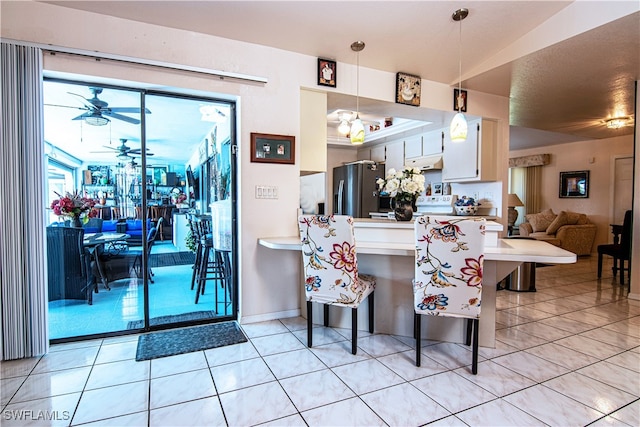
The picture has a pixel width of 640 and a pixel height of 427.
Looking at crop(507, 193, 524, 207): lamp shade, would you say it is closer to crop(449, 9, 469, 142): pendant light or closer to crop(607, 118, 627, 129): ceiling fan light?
crop(607, 118, 627, 129): ceiling fan light

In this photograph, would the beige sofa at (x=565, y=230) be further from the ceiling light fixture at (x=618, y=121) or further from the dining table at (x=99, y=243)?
the dining table at (x=99, y=243)

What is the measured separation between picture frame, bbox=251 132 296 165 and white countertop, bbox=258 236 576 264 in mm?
766

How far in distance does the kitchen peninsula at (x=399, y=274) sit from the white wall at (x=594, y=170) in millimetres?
5659

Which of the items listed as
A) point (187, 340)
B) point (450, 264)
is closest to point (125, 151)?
point (187, 340)

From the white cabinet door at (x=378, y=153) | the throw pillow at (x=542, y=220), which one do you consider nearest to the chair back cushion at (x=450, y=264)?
the white cabinet door at (x=378, y=153)

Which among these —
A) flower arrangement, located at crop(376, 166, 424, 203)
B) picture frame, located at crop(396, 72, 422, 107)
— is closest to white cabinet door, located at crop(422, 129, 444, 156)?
picture frame, located at crop(396, 72, 422, 107)

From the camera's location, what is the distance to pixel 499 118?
4301 mm

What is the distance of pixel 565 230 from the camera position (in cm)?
638

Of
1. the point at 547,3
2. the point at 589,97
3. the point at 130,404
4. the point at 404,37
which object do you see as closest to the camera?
the point at 130,404

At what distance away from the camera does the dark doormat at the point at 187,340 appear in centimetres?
251

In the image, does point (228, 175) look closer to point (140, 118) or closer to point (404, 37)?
point (140, 118)

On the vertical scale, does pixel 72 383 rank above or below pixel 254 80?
below

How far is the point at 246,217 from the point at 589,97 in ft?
14.8

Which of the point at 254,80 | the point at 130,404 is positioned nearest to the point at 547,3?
the point at 254,80
